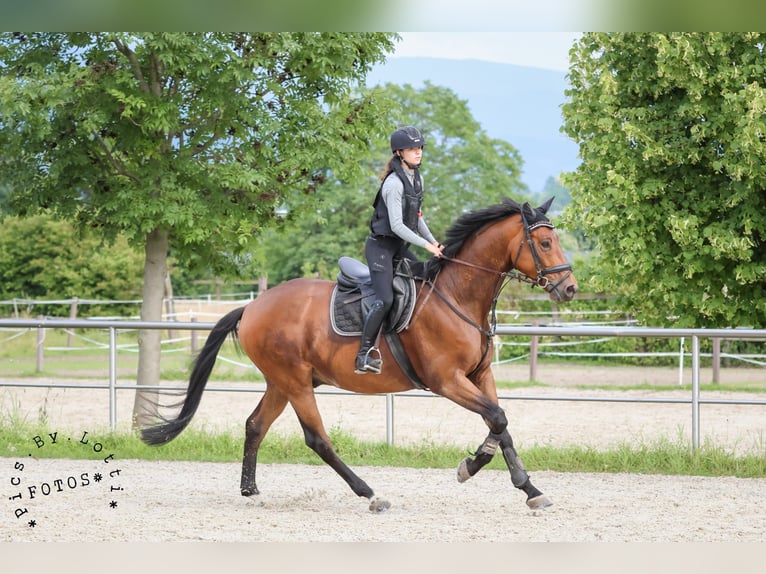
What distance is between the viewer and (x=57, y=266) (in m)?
29.7

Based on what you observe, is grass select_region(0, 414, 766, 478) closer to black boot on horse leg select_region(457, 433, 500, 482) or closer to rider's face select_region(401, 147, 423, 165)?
black boot on horse leg select_region(457, 433, 500, 482)

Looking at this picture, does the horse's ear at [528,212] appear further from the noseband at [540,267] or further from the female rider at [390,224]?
the female rider at [390,224]

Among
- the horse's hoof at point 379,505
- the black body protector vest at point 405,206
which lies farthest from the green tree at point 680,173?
the horse's hoof at point 379,505

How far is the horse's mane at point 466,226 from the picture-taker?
709 centimetres

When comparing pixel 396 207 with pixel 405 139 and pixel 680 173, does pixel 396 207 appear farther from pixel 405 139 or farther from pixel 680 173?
pixel 680 173

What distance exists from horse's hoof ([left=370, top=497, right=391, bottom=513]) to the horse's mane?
159cm

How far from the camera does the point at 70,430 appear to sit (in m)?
10.7

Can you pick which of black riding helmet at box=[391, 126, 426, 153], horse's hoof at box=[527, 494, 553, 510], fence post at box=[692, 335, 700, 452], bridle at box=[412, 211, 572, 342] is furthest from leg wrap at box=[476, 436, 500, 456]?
fence post at box=[692, 335, 700, 452]

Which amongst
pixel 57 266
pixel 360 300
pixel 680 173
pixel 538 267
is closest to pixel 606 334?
pixel 538 267

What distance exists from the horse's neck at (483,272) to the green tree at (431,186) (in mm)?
25292

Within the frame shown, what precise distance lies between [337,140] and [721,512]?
5498 millimetres

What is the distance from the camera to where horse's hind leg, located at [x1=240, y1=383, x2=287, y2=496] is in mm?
7590

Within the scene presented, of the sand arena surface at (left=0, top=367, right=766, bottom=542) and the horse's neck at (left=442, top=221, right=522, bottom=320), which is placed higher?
the horse's neck at (left=442, top=221, right=522, bottom=320)

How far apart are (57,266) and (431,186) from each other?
14.6 m
